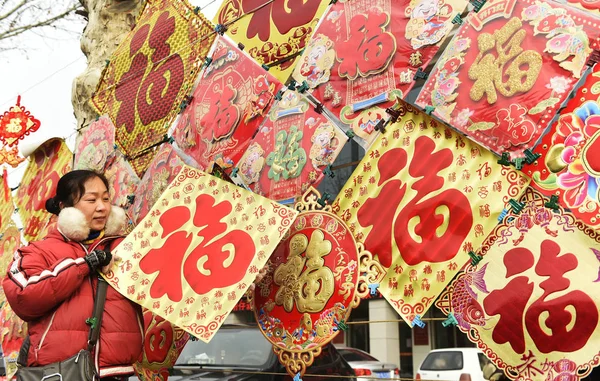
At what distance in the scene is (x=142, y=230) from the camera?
216 centimetres

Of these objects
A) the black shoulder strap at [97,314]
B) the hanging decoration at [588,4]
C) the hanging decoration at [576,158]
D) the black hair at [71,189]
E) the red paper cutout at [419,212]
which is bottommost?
the black shoulder strap at [97,314]

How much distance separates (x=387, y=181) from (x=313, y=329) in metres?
0.55

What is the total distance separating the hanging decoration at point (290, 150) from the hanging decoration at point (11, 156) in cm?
224

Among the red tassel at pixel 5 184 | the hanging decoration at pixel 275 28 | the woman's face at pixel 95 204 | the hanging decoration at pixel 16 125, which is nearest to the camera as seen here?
the woman's face at pixel 95 204

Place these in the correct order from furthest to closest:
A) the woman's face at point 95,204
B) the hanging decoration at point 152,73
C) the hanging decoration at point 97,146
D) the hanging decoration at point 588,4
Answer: the hanging decoration at point 97,146 → the hanging decoration at point 152,73 → the woman's face at point 95,204 → the hanging decoration at point 588,4

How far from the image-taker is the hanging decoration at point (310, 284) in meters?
1.85

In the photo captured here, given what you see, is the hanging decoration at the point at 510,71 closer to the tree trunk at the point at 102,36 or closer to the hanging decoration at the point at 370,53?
the hanging decoration at the point at 370,53

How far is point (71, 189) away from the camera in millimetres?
2082

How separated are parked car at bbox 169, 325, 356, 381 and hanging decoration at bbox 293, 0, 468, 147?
5.52 ft

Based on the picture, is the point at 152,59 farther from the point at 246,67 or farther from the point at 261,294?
the point at 261,294

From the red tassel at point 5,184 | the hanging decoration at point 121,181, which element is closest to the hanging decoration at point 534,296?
the hanging decoration at point 121,181

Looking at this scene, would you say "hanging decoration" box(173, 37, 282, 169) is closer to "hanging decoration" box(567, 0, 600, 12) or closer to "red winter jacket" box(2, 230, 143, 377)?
"red winter jacket" box(2, 230, 143, 377)

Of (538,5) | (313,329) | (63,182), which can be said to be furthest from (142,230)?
(538,5)

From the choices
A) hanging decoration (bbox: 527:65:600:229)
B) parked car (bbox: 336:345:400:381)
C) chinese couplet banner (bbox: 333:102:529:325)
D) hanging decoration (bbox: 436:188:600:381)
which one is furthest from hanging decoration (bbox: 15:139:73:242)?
parked car (bbox: 336:345:400:381)
